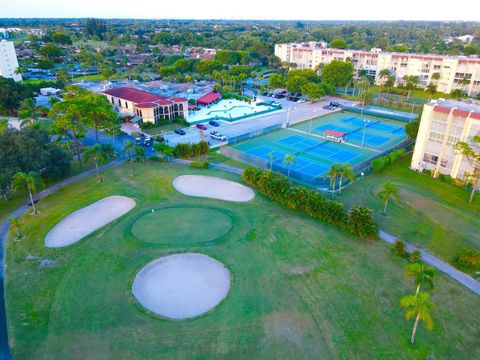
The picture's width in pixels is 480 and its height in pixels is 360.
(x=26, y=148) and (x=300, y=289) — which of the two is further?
(x=26, y=148)

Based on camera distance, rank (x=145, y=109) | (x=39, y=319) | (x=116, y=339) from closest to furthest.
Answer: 1. (x=116, y=339)
2. (x=39, y=319)
3. (x=145, y=109)

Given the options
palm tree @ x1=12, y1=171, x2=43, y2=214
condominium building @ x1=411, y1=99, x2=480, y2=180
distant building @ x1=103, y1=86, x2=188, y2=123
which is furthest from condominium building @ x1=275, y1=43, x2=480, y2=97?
palm tree @ x1=12, y1=171, x2=43, y2=214

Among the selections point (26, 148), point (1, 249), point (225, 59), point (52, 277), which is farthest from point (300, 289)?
point (225, 59)

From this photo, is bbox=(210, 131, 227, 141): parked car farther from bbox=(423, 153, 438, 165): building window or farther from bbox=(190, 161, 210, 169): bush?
bbox=(423, 153, 438, 165): building window

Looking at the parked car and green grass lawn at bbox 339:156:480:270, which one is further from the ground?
the parked car

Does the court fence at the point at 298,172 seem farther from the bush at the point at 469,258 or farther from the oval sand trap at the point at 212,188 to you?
the bush at the point at 469,258

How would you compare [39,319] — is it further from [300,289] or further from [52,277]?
[300,289]

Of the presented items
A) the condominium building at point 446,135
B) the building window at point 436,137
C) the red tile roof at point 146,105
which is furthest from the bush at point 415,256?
the red tile roof at point 146,105

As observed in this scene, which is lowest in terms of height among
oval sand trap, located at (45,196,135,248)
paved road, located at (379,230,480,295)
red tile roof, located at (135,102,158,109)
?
oval sand trap, located at (45,196,135,248)
